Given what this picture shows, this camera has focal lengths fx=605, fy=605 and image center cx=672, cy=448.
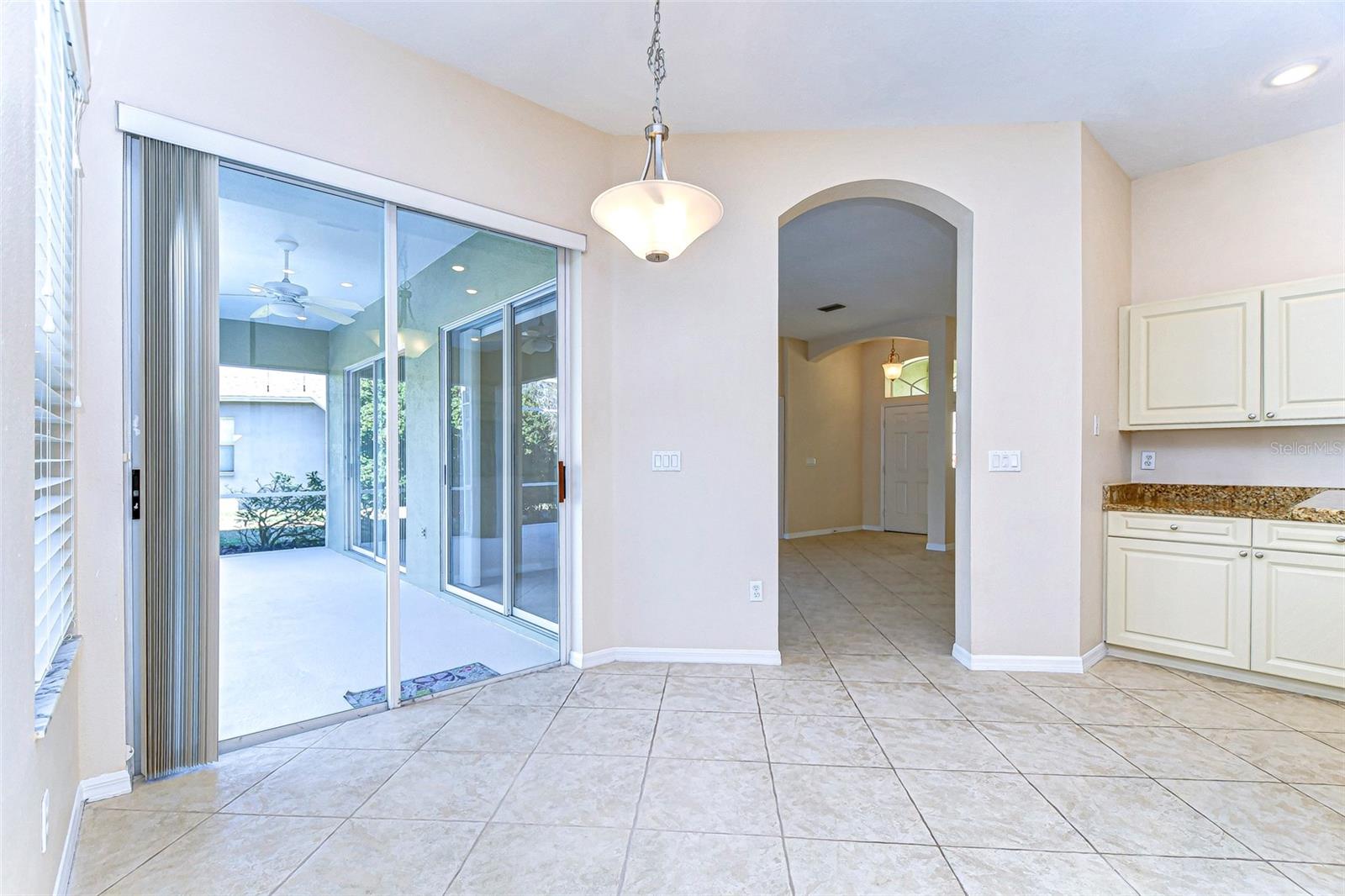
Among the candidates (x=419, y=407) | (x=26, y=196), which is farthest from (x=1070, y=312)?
(x=26, y=196)

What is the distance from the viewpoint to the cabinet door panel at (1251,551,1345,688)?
9.23ft

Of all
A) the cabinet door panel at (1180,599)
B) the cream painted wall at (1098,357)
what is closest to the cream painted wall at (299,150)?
the cream painted wall at (1098,357)

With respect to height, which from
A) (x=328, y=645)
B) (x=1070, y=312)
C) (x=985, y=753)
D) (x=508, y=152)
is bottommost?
(x=985, y=753)

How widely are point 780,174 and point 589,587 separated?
8.28 ft

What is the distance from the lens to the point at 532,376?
3.37 meters

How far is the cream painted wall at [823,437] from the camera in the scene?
8.48 meters

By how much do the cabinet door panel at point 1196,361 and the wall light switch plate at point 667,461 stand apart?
104 inches

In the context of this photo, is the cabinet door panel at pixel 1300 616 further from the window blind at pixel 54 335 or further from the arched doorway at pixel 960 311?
the window blind at pixel 54 335

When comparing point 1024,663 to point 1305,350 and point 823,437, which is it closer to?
point 1305,350

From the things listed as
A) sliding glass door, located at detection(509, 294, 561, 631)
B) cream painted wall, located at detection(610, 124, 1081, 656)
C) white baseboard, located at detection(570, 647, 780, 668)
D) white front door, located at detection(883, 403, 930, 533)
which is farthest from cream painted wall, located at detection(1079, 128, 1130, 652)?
white front door, located at detection(883, 403, 930, 533)

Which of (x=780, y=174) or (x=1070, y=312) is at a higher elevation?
(x=780, y=174)

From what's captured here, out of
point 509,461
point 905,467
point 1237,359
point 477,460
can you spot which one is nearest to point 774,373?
point 509,461

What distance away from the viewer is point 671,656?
3.39 metres

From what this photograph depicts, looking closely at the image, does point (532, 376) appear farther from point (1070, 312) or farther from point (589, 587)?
point (1070, 312)
